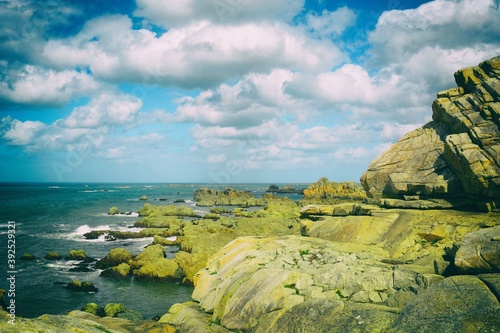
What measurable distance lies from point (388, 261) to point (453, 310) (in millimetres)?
6906

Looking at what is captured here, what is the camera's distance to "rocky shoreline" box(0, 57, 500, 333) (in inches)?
433

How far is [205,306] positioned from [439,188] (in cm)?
1799

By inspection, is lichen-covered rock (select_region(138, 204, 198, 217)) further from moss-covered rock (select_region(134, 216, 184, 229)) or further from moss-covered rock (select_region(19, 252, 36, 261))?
moss-covered rock (select_region(19, 252, 36, 261))

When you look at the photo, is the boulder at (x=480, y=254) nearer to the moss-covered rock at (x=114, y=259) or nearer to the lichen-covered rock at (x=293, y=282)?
the lichen-covered rock at (x=293, y=282)

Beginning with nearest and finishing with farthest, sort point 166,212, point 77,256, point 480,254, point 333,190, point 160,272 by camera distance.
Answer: point 480,254 → point 160,272 → point 77,256 → point 166,212 → point 333,190

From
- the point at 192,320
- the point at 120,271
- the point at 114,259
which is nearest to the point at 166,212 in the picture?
the point at 114,259

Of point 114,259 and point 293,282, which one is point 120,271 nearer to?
point 114,259

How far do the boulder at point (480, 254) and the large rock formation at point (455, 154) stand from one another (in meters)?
6.49

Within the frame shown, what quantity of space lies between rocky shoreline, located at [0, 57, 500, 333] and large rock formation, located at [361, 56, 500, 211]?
8 cm

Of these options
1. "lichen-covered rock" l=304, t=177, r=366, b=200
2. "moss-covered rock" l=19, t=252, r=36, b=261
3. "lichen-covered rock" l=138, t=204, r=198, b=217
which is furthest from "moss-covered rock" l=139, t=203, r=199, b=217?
"lichen-covered rock" l=304, t=177, r=366, b=200

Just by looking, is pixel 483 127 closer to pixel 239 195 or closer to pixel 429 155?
pixel 429 155

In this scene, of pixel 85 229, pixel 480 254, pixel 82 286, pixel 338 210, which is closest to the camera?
pixel 480 254

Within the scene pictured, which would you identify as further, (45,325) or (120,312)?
(120,312)

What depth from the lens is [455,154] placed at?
19922 millimetres
